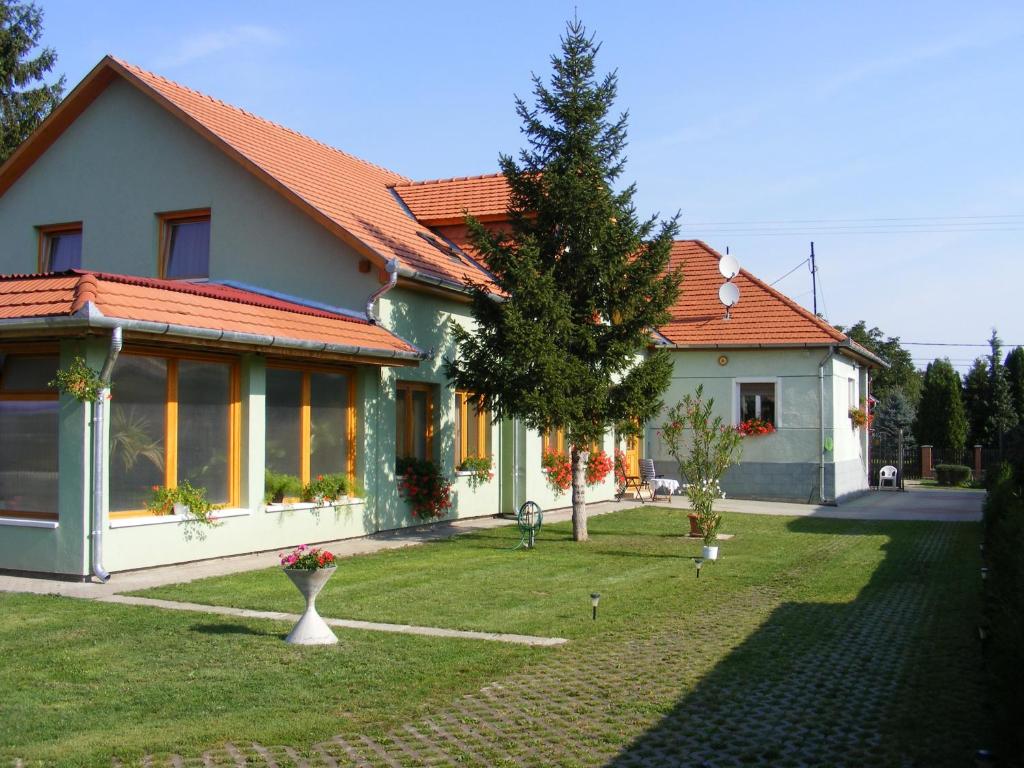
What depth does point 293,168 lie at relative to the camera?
16.9m

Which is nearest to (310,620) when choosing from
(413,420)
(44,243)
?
(413,420)

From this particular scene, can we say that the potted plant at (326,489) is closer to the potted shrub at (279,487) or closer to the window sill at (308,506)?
the window sill at (308,506)

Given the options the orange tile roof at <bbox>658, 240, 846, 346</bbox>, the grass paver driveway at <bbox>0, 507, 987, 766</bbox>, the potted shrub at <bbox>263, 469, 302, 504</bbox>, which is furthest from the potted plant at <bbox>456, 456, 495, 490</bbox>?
the orange tile roof at <bbox>658, 240, 846, 346</bbox>

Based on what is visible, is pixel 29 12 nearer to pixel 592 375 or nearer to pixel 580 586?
pixel 592 375

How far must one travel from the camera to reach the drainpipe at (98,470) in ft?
35.3

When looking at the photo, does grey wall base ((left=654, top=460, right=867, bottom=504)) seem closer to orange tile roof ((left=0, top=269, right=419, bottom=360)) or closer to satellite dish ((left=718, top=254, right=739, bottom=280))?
satellite dish ((left=718, top=254, right=739, bottom=280))

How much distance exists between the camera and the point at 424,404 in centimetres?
1727

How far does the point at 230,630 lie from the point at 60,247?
38.3 feet

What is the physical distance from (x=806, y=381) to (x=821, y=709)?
18.6 metres

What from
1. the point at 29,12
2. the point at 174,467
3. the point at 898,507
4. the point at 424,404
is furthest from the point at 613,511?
the point at 29,12

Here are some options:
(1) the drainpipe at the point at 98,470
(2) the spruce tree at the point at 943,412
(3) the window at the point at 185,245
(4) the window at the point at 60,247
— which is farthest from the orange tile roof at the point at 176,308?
(2) the spruce tree at the point at 943,412

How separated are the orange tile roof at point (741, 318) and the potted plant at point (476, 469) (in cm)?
739

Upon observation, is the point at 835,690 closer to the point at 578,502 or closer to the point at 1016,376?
the point at 578,502

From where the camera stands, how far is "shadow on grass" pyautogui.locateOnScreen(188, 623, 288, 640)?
326 inches
